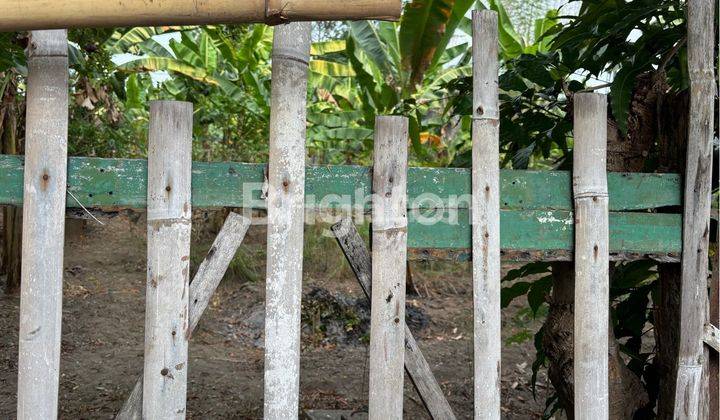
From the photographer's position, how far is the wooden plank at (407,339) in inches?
95.0

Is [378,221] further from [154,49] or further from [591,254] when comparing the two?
[154,49]

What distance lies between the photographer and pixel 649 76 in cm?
290

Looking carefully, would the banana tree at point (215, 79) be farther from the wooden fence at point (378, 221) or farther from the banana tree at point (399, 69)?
the wooden fence at point (378, 221)

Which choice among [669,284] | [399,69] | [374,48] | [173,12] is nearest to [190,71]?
[374,48]

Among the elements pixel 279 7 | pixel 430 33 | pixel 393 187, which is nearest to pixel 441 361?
pixel 430 33

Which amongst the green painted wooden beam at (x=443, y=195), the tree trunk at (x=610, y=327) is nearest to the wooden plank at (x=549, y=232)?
the green painted wooden beam at (x=443, y=195)

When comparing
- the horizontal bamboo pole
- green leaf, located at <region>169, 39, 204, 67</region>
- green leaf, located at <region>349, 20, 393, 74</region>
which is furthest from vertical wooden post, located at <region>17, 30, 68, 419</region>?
green leaf, located at <region>169, 39, 204, 67</region>

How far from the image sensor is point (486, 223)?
8.00 feet

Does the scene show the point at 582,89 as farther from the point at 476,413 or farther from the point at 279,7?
the point at 279,7

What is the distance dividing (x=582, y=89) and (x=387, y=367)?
153cm

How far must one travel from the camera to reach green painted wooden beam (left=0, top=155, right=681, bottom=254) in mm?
2250

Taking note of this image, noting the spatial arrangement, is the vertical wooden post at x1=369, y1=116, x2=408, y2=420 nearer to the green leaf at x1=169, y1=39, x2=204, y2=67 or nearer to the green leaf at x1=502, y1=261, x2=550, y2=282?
the green leaf at x1=502, y1=261, x2=550, y2=282

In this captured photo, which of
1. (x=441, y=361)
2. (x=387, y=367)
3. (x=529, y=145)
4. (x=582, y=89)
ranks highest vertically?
(x=582, y=89)

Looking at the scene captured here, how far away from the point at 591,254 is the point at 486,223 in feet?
1.33
